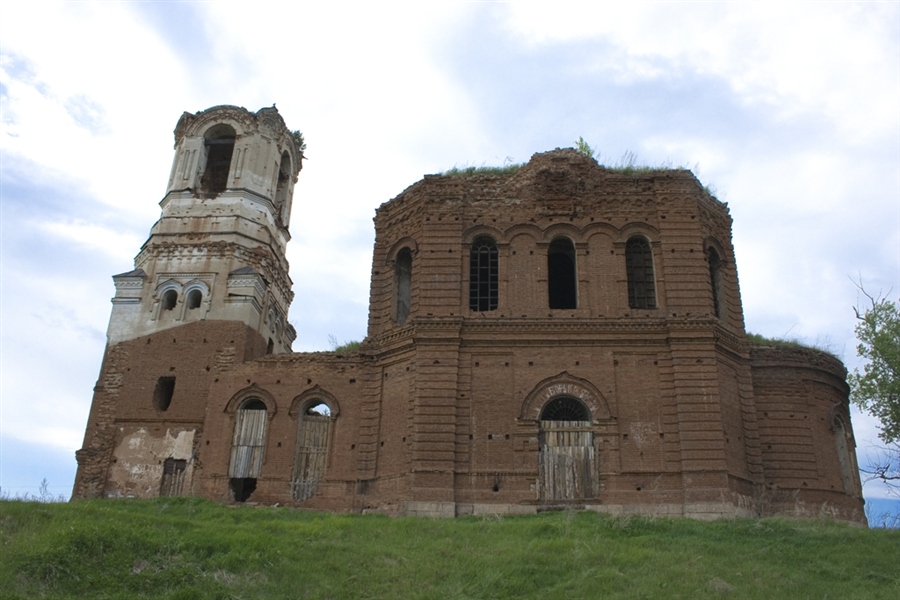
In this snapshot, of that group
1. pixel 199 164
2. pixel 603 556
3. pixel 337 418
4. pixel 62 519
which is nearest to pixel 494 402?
pixel 337 418

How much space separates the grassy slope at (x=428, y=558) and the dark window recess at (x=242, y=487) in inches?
233

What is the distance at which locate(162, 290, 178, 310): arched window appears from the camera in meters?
24.8

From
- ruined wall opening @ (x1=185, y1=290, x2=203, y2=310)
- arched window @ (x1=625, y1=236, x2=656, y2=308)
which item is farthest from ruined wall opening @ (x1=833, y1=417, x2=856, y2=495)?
ruined wall opening @ (x1=185, y1=290, x2=203, y2=310)

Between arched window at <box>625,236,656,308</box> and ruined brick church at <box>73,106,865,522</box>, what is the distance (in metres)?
0.06

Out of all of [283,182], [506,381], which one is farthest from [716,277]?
[283,182]

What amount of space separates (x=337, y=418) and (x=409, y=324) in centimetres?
318

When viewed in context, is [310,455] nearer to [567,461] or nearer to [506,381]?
[506,381]

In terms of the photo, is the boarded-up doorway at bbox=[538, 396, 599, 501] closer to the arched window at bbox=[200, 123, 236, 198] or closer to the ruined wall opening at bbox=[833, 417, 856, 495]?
the ruined wall opening at bbox=[833, 417, 856, 495]

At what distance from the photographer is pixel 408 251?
22.5m

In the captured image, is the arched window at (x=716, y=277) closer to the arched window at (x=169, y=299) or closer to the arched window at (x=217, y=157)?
the arched window at (x=169, y=299)

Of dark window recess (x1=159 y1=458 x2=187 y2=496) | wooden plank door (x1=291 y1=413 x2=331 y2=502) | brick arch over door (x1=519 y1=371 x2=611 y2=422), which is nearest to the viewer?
brick arch over door (x1=519 y1=371 x2=611 y2=422)

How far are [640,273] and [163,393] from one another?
13799mm

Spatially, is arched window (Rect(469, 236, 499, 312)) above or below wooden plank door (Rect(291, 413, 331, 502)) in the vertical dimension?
above

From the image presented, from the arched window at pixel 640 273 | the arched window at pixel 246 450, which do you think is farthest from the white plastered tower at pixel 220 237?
the arched window at pixel 640 273
